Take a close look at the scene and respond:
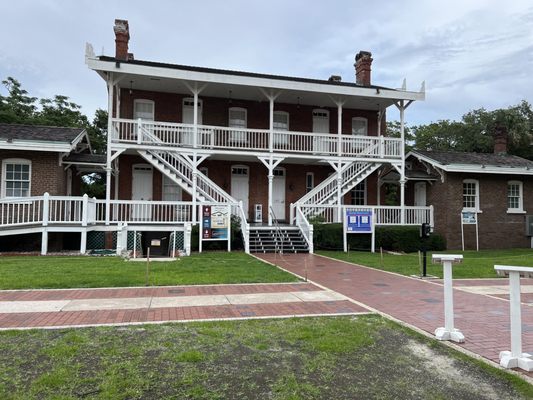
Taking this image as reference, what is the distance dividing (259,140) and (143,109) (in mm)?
6104

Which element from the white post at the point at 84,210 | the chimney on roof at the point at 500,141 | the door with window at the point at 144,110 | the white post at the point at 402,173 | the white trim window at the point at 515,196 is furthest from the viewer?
the chimney on roof at the point at 500,141

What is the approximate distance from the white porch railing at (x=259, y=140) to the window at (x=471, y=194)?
3796 mm

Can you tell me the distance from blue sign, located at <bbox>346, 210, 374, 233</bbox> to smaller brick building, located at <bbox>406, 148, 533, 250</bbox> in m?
4.88

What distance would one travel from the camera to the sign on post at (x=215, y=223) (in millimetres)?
16594

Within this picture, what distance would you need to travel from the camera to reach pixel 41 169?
55.7ft

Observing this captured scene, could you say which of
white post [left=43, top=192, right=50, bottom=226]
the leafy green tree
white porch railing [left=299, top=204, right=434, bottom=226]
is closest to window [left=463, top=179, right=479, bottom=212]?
white porch railing [left=299, top=204, right=434, bottom=226]

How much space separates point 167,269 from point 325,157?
11.6 m

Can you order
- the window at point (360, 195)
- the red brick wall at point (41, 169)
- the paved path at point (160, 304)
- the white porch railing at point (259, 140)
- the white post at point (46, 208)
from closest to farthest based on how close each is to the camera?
1. the paved path at point (160, 304)
2. the white post at point (46, 208)
3. the red brick wall at point (41, 169)
4. the white porch railing at point (259, 140)
5. the window at point (360, 195)

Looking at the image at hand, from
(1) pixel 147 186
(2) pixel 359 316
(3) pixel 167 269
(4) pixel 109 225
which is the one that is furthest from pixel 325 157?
(2) pixel 359 316

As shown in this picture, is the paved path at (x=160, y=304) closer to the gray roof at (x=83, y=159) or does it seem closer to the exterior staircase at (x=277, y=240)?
the exterior staircase at (x=277, y=240)

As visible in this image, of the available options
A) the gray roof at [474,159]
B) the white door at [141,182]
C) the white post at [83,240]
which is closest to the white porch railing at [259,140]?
the white door at [141,182]

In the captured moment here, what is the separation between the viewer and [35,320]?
6.07 metres

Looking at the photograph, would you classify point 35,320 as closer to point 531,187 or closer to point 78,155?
point 78,155

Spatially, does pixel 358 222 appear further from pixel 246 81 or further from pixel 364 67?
pixel 364 67
